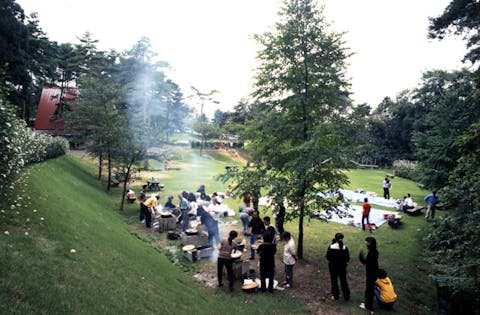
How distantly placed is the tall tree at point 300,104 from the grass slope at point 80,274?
3.89 m

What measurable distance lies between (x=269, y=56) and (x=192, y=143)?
50.0 meters

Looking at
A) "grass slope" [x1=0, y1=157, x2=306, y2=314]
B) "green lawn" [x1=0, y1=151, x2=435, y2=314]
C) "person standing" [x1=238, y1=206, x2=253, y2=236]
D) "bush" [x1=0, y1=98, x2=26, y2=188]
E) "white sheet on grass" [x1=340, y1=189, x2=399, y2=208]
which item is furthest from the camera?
"white sheet on grass" [x1=340, y1=189, x2=399, y2=208]

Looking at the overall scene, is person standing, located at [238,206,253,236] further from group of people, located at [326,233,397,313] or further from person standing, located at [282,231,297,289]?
group of people, located at [326,233,397,313]

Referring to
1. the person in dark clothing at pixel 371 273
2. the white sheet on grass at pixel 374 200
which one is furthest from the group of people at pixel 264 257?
the white sheet on grass at pixel 374 200

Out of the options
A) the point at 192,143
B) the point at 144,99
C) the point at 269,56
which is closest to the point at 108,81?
the point at 144,99

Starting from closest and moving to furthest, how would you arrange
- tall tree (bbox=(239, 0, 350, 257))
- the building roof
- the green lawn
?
1. the green lawn
2. tall tree (bbox=(239, 0, 350, 257))
3. the building roof

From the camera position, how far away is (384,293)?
7.75 m

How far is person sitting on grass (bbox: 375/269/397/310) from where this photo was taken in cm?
772

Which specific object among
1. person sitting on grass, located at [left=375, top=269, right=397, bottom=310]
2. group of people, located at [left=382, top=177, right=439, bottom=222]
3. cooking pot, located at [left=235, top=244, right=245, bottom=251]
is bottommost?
cooking pot, located at [left=235, top=244, right=245, bottom=251]

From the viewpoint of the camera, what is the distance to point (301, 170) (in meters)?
9.57

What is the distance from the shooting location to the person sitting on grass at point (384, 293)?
7723 mm

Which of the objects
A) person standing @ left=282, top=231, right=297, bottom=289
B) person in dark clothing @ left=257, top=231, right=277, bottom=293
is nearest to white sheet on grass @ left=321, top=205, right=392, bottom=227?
person standing @ left=282, top=231, right=297, bottom=289

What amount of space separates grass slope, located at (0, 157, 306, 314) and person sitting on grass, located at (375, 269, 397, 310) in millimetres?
2130

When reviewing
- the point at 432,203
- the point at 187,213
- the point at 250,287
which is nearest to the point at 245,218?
the point at 187,213
